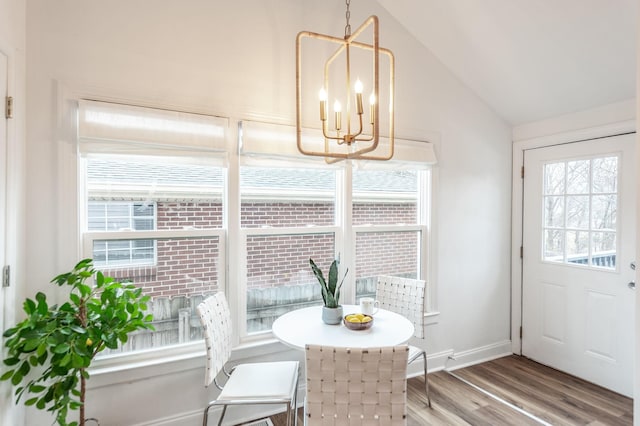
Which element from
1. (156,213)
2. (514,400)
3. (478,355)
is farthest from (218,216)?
(478,355)

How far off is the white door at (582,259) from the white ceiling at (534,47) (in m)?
0.43

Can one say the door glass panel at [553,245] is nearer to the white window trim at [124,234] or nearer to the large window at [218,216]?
the large window at [218,216]

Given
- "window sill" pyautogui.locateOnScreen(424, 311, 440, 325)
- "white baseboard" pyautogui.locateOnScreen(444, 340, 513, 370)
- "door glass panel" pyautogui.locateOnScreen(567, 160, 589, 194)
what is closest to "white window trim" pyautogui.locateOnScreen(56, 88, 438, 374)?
"window sill" pyautogui.locateOnScreen(424, 311, 440, 325)

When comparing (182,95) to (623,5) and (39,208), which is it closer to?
(39,208)

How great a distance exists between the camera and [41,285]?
1.84 meters

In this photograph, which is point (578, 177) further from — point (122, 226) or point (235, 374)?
point (122, 226)

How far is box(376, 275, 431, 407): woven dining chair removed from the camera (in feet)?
8.32

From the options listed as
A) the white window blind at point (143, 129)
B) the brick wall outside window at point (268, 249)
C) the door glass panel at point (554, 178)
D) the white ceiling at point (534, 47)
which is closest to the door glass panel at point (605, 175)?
the door glass panel at point (554, 178)

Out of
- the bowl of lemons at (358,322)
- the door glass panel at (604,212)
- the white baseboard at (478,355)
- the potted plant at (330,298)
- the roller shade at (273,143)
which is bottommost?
the white baseboard at (478,355)

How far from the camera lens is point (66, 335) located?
5.05 ft

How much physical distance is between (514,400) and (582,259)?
1.29m

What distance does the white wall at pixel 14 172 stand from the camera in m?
1.60

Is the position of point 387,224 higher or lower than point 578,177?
lower

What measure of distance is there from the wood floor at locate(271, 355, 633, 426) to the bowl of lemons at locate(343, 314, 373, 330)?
840 mm
